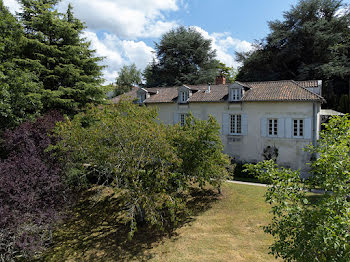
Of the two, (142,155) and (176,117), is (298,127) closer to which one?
(176,117)

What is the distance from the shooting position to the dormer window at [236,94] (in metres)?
22.4

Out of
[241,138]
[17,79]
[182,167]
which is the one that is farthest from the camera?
[241,138]

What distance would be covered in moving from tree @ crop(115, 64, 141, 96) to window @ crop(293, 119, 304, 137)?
1442 inches

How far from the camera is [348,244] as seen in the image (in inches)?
158

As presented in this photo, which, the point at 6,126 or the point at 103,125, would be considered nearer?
the point at 103,125

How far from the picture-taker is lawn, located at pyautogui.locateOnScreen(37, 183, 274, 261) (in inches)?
396

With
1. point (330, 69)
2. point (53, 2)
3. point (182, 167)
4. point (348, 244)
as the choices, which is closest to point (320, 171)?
point (348, 244)

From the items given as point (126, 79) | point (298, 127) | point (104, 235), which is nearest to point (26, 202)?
point (104, 235)

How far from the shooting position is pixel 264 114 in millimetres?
21344

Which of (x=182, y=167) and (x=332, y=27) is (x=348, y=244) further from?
(x=332, y=27)

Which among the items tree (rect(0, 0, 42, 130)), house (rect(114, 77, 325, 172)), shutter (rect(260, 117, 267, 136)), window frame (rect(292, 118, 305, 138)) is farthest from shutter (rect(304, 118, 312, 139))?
tree (rect(0, 0, 42, 130))

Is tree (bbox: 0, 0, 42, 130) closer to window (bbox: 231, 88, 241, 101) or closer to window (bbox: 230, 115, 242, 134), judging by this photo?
window (bbox: 231, 88, 241, 101)

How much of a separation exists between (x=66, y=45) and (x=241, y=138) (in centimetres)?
1749

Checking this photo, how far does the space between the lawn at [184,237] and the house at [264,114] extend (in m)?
7.33
